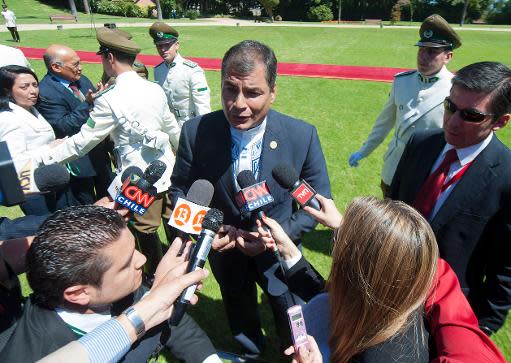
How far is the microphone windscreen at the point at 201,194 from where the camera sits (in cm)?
200

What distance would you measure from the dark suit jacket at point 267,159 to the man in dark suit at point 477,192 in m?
0.77

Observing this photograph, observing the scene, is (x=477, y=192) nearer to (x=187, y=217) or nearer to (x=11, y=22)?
(x=187, y=217)

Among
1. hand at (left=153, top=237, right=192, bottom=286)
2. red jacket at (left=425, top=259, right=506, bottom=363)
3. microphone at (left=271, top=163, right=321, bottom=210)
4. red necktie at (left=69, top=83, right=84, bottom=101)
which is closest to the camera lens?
red jacket at (left=425, top=259, right=506, bottom=363)

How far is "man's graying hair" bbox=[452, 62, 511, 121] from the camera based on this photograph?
2.02m

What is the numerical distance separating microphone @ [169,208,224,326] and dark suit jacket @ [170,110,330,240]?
736 millimetres

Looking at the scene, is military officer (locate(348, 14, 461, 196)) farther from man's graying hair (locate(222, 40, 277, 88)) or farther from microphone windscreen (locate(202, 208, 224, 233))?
microphone windscreen (locate(202, 208, 224, 233))

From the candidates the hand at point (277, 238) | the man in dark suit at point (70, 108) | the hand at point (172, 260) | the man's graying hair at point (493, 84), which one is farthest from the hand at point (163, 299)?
the man in dark suit at point (70, 108)

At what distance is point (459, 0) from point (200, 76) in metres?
44.7

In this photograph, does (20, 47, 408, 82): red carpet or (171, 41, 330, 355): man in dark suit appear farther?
(20, 47, 408, 82): red carpet

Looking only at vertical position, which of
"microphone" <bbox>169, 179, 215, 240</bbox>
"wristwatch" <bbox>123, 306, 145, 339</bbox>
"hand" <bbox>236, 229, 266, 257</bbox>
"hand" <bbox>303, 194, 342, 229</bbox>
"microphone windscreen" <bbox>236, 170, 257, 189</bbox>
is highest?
"microphone windscreen" <bbox>236, 170, 257, 189</bbox>

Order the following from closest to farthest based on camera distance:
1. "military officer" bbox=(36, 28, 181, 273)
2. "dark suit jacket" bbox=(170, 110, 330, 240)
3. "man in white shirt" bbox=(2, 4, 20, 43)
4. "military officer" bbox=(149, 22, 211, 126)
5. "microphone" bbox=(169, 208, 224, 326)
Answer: "microphone" bbox=(169, 208, 224, 326)
"dark suit jacket" bbox=(170, 110, 330, 240)
"military officer" bbox=(36, 28, 181, 273)
"military officer" bbox=(149, 22, 211, 126)
"man in white shirt" bbox=(2, 4, 20, 43)

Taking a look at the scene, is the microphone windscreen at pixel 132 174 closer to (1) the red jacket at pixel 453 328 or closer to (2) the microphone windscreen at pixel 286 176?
(2) the microphone windscreen at pixel 286 176

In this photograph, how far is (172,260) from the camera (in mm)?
1848

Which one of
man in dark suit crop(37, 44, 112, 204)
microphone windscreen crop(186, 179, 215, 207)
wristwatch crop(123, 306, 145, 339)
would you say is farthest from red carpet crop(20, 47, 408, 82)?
wristwatch crop(123, 306, 145, 339)
